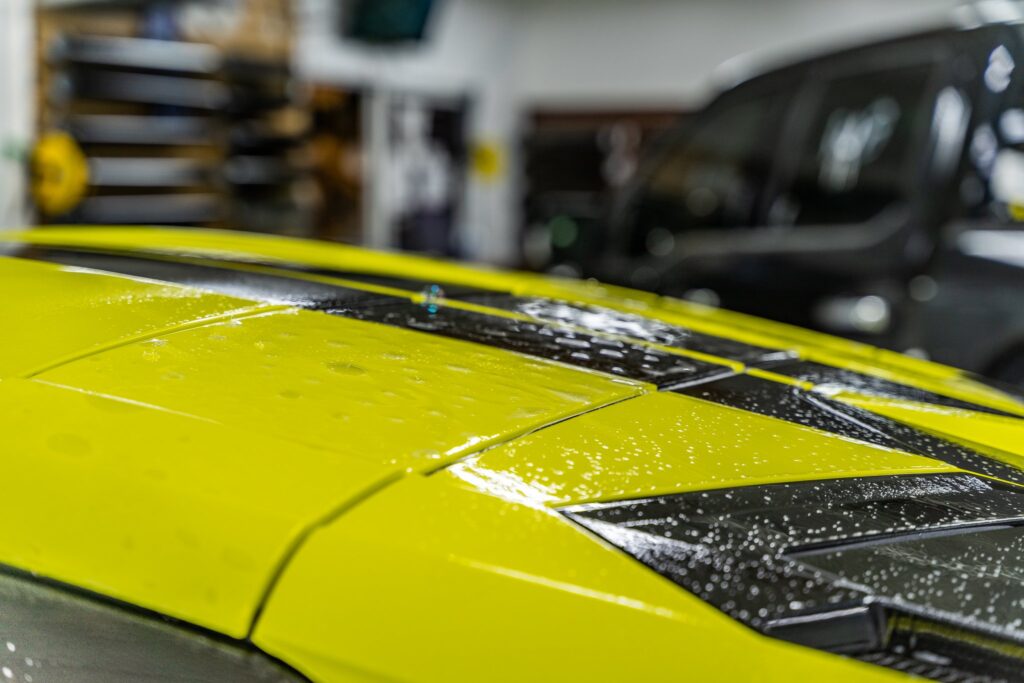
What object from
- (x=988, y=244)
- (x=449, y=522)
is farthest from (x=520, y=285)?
(x=988, y=244)

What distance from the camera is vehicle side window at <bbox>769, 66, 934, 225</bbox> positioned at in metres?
3.62

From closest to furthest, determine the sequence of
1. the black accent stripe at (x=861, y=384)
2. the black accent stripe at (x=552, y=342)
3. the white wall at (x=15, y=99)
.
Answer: the black accent stripe at (x=552, y=342)
the black accent stripe at (x=861, y=384)
the white wall at (x=15, y=99)

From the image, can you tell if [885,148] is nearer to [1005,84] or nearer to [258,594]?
[1005,84]

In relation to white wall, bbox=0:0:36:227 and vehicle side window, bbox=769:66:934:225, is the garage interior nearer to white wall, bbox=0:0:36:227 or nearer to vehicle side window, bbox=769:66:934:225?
white wall, bbox=0:0:36:227

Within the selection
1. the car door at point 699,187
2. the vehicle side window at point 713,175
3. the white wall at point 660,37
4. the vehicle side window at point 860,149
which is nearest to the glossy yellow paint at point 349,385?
the vehicle side window at point 860,149

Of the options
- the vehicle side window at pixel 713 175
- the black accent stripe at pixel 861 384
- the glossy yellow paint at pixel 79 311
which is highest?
the vehicle side window at pixel 713 175

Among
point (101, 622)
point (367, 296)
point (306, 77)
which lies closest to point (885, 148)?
point (367, 296)

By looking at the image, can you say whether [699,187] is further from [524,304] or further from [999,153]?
[524,304]

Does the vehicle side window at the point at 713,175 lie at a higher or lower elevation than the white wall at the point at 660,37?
lower

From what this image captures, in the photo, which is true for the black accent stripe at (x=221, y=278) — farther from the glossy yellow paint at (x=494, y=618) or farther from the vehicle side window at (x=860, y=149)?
the vehicle side window at (x=860, y=149)

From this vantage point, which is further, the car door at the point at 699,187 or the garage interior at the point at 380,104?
the garage interior at the point at 380,104

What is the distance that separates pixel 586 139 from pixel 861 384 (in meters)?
11.4

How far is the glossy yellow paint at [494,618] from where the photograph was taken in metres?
0.61

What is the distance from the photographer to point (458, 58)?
38.6ft
